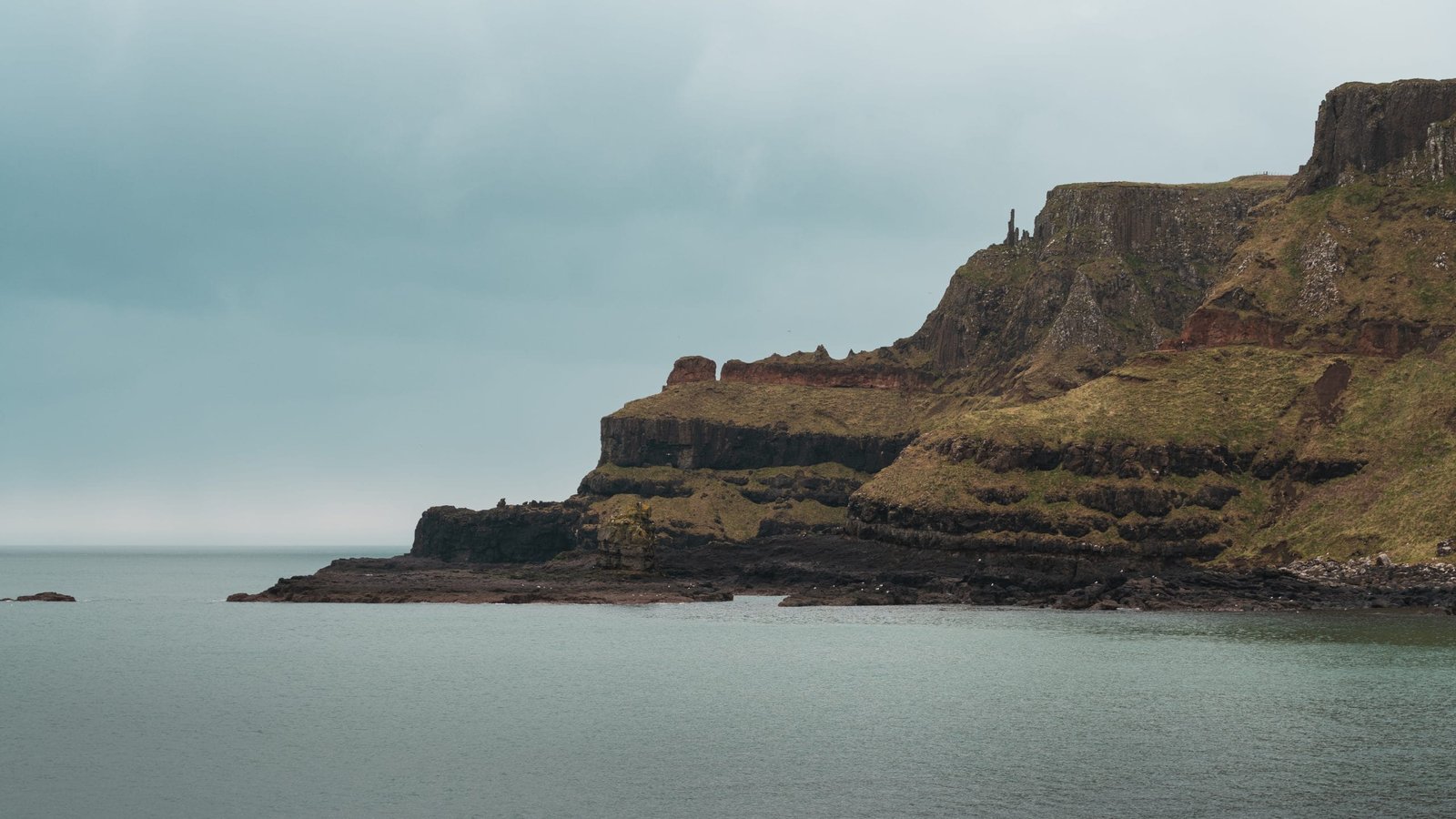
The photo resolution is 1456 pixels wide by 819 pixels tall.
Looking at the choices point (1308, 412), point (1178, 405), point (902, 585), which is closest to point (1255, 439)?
point (1308, 412)

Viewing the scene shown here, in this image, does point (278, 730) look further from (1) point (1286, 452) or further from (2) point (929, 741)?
(1) point (1286, 452)

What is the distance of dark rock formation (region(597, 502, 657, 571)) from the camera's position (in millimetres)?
183375

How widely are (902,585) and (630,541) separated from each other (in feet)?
113

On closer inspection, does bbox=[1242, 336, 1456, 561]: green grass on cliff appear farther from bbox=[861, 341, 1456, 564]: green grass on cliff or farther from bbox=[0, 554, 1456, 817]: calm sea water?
bbox=[0, 554, 1456, 817]: calm sea water

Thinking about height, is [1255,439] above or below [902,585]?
above

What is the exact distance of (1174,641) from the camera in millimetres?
110625

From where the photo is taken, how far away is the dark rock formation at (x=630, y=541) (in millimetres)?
183375

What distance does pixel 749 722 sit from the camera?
74625 mm

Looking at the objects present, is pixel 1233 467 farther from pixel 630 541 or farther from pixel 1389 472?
pixel 630 541

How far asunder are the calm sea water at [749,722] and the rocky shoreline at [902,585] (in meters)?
12.8

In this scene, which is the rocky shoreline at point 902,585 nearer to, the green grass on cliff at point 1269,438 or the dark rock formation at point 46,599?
the green grass on cliff at point 1269,438

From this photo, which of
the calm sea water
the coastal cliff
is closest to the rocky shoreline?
the coastal cliff

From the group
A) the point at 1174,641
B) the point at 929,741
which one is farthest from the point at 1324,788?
the point at 1174,641

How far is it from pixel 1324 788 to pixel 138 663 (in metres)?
78.7
